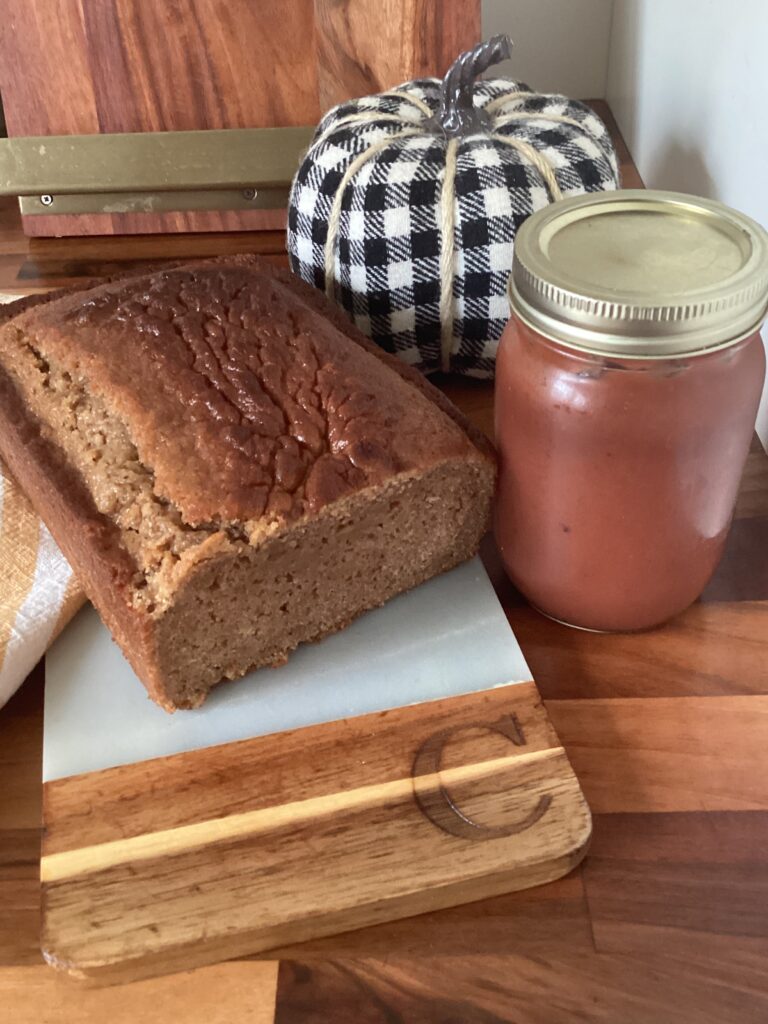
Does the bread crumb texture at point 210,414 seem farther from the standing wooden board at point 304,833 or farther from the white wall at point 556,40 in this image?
the white wall at point 556,40

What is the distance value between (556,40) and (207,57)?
72 cm

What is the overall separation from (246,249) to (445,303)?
55cm

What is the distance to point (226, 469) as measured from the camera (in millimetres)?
932

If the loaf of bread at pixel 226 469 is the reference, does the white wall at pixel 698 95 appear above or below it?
above

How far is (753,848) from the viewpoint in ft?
2.71

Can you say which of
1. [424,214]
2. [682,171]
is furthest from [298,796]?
[682,171]

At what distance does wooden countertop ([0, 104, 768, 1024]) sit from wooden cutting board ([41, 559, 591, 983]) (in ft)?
0.08

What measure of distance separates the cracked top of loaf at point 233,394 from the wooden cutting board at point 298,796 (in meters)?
0.19

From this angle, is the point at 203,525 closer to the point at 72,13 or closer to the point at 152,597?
the point at 152,597

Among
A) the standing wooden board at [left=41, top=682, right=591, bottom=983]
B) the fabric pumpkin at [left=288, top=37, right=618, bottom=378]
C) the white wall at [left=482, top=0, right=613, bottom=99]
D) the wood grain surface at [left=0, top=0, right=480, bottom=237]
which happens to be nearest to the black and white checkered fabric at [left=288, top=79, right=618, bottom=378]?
the fabric pumpkin at [left=288, top=37, right=618, bottom=378]

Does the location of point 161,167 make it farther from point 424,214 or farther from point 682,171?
point 682,171

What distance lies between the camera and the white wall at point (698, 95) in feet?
3.78

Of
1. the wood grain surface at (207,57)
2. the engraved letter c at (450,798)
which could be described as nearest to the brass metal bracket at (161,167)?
the wood grain surface at (207,57)

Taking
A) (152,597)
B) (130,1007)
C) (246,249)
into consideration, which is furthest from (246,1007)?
(246,249)
